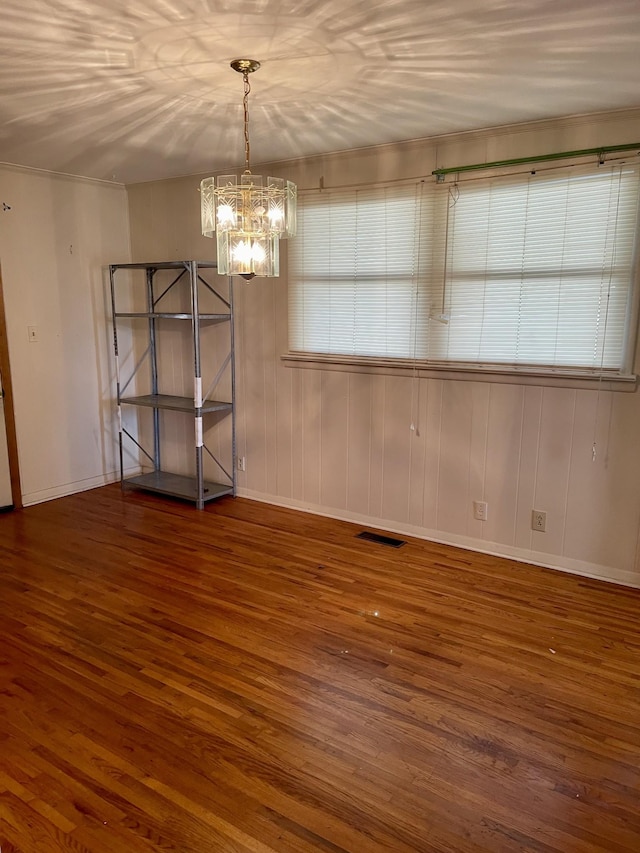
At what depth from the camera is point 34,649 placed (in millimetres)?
2592

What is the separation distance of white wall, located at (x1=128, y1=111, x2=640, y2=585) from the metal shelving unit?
0.15 meters

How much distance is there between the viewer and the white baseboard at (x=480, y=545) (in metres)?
3.28

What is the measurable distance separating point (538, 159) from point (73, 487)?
4031 mm

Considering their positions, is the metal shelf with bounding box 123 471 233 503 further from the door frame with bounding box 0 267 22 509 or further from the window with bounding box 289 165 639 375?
the window with bounding box 289 165 639 375

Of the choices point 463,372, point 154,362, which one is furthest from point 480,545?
point 154,362

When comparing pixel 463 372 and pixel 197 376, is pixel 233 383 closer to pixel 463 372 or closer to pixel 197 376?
pixel 197 376

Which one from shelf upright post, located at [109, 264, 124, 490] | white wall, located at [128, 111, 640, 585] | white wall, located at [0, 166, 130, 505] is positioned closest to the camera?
white wall, located at [128, 111, 640, 585]

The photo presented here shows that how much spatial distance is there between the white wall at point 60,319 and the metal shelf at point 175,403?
0.41 meters

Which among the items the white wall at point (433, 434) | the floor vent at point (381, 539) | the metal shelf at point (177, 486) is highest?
the white wall at point (433, 434)

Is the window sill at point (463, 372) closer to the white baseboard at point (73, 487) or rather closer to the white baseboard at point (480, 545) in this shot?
the white baseboard at point (480, 545)

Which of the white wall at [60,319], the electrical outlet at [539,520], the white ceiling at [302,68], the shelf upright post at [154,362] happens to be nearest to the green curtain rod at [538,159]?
the white ceiling at [302,68]

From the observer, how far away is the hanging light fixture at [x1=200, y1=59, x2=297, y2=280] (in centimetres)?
238

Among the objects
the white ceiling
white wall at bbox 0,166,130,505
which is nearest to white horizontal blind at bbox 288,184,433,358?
the white ceiling

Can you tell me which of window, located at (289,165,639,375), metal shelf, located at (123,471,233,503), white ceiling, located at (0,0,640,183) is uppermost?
Answer: white ceiling, located at (0,0,640,183)
